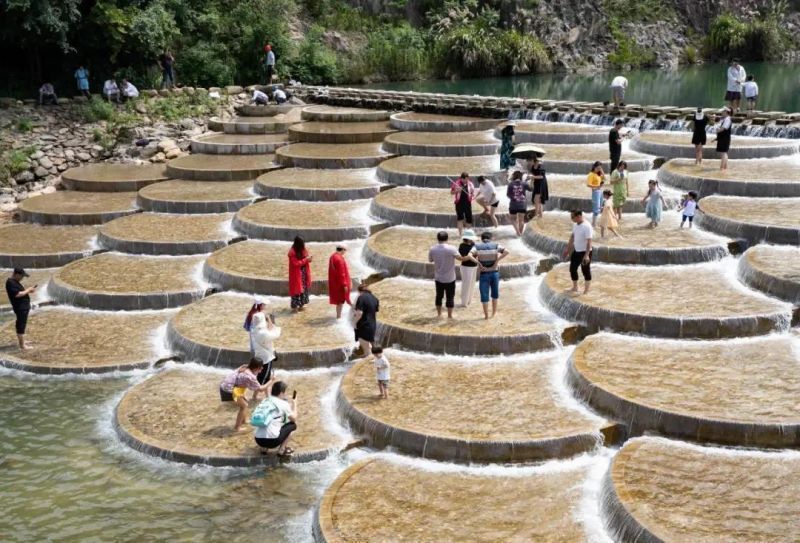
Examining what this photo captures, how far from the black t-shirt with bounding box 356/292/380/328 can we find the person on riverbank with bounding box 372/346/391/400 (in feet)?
3.83

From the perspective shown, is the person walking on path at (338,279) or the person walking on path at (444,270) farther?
the person walking on path at (338,279)

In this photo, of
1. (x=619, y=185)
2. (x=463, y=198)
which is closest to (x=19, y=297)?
(x=463, y=198)

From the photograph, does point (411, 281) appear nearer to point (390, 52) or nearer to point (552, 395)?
point (552, 395)

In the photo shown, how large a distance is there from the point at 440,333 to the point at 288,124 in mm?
21276

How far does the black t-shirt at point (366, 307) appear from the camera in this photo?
48.9 ft

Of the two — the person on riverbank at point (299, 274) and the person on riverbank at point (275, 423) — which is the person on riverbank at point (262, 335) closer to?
the person on riverbank at point (275, 423)

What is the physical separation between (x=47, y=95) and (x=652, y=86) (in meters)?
34.1

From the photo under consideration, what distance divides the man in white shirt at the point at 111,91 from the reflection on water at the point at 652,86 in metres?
19.5

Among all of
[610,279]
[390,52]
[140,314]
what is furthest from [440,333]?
[390,52]

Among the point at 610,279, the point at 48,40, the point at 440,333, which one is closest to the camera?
the point at 440,333

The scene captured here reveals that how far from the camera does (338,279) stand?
55.2 ft

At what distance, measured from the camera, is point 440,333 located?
15844 mm

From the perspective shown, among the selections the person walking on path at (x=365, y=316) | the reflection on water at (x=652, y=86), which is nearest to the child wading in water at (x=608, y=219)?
the person walking on path at (x=365, y=316)

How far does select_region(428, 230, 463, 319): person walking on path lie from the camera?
15.8 metres
